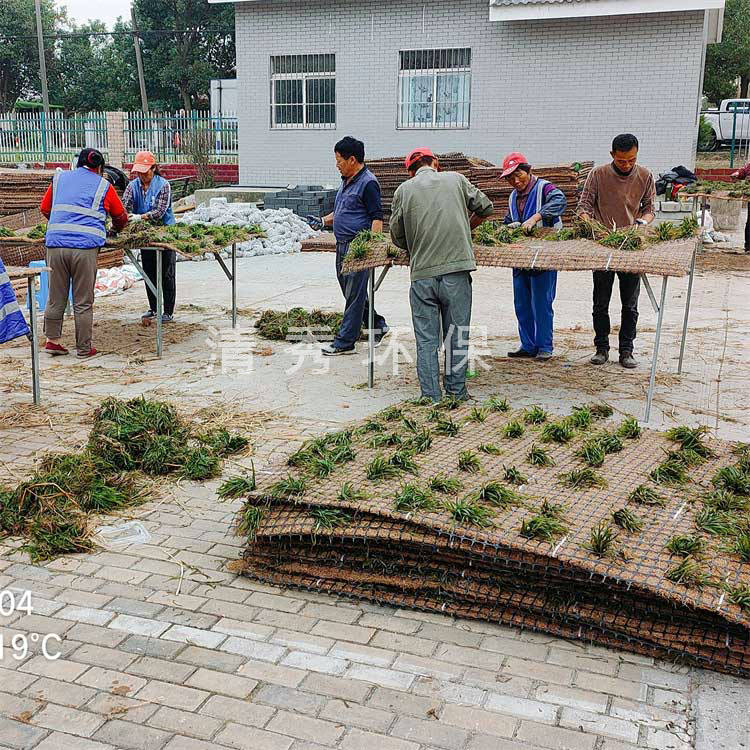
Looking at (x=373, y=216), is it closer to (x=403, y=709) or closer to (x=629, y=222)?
(x=629, y=222)

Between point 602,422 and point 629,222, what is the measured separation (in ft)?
7.42

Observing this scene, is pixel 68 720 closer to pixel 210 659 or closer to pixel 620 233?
pixel 210 659

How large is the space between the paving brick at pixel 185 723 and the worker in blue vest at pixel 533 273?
5.08 meters

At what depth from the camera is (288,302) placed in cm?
1069

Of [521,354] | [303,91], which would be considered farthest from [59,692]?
[303,91]

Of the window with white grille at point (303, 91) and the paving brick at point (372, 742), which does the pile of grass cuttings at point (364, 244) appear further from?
the window with white grille at point (303, 91)

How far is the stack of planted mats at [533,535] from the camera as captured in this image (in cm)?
336

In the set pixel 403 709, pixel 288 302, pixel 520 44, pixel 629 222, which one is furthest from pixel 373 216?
pixel 520 44

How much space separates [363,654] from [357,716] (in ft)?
1.31

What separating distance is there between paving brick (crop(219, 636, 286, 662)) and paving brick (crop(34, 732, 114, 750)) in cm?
65

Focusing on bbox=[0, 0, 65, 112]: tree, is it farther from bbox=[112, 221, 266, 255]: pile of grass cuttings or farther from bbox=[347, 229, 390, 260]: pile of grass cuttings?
bbox=[347, 229, 390, 260]: pile of grass cuttings

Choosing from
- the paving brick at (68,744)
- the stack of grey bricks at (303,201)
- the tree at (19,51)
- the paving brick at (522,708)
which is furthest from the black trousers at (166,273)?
the tree at (19,51)

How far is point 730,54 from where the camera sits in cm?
3500

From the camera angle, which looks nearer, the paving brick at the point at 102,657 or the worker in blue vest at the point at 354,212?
the paving brick at the point at 102,657
